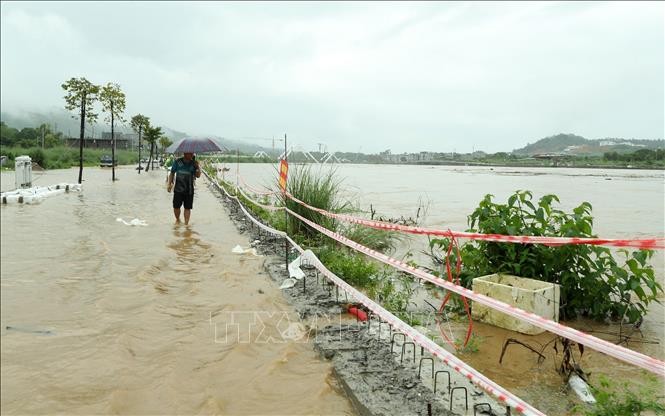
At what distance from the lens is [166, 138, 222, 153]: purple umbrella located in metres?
9.13

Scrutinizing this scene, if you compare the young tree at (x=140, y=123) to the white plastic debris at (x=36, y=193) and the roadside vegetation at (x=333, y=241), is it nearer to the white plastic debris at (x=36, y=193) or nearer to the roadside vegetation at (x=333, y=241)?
the white plastic debris at (x=36, y=193)

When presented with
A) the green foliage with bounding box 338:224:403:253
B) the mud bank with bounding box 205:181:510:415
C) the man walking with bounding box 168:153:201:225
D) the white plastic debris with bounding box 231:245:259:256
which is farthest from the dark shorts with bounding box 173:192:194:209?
the mud bank with bounding box 205:181:510:415

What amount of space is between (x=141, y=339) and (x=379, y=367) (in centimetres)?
179

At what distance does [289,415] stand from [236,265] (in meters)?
3.74

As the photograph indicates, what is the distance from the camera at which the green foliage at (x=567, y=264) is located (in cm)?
457

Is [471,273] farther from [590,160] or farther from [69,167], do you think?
[590,160]

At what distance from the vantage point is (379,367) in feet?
10.5

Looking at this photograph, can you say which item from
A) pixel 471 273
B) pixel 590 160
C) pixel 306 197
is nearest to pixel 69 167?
pixel 306 197

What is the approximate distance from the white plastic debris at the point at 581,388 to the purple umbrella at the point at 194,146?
7.51 meters

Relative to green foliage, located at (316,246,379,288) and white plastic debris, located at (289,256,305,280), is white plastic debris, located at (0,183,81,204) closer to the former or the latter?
white plastic debris, located at (289,256,305,280)

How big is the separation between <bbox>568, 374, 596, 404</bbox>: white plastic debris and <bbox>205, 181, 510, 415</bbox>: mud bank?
0.69 meters

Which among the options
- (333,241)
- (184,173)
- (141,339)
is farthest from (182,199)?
(141,339)

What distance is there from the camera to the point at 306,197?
301 inches

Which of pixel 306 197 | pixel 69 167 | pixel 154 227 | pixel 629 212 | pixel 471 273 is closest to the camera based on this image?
pixel 471 273
